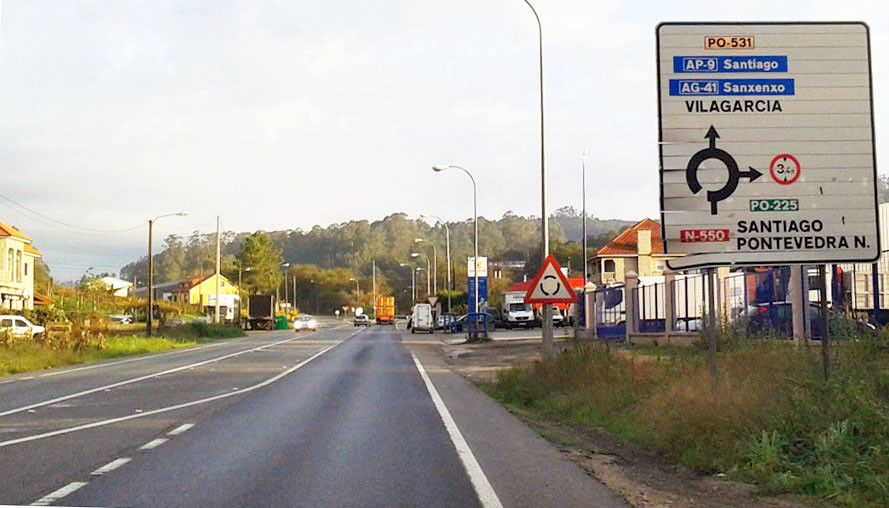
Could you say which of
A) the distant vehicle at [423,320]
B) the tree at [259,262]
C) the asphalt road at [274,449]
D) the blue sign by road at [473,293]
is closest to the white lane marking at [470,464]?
the asphalt road at [274,449]

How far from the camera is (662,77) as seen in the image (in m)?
12.8

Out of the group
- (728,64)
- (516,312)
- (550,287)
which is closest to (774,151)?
(728,64)

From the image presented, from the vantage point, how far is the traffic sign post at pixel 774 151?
1258 cm

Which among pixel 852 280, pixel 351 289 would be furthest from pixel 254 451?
pixel 351 289

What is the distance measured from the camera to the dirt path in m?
8.60

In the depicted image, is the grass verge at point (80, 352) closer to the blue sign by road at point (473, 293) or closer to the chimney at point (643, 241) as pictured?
the blue sign by road at point (473, 293)

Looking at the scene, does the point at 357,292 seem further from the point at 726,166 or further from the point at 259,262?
the point at 726,166

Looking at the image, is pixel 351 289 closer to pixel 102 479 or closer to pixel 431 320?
pixel 431 320

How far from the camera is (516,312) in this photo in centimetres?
8188

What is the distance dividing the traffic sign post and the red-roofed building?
2837 inches

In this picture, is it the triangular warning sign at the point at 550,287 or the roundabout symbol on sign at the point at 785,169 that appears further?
the triangular warning sign at the point at 550,287

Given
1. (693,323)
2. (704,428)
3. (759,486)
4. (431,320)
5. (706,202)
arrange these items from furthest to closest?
(431,320)
(693,323)
(706,202)
(704,428)
(759,486)

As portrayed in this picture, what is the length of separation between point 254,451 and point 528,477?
355cm

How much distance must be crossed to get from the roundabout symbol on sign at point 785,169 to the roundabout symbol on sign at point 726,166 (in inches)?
8.1
